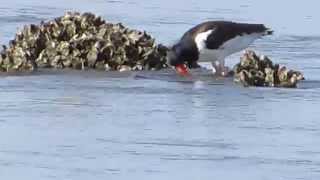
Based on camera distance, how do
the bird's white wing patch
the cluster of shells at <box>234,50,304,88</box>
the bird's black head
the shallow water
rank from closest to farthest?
the shallow water
the cluster of shells at <box>234,50,304,88</box>
the bird's black head
the bird's white wing patch

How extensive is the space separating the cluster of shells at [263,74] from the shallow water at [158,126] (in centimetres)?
11

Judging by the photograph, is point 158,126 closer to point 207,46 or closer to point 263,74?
point 263,74

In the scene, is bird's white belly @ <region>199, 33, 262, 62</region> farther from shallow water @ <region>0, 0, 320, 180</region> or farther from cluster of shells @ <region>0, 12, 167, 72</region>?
cluster of shells @ <region>0, 12, 167, 72</region>

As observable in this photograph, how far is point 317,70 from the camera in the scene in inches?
545

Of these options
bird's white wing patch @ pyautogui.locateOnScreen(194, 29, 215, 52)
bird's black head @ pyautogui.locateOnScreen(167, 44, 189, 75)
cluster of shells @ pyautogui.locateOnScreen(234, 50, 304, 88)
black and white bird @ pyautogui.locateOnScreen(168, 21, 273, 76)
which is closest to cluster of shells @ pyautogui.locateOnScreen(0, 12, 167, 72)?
bird's black head @ pyautogui.locateOnScreen(167, 44, 189, 75)

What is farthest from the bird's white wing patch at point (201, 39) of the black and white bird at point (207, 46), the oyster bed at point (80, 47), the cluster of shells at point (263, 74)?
the cluster of shells at point (263, 74)

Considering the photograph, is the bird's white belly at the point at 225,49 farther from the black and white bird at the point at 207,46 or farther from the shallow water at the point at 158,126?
the shallow water at the point at 158,126

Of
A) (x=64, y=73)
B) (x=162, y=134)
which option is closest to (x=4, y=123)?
(x=162, y=134)

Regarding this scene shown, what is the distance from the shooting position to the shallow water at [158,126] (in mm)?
8242

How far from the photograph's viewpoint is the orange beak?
13.5 meters

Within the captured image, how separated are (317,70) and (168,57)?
5.13ft

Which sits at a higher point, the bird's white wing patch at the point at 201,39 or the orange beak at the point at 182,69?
the bird's white wing patch at the point at 201,39

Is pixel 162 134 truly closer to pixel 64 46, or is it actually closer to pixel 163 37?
pixel 64 46

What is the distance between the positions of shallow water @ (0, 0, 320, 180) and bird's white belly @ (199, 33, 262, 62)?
0.92 ft
